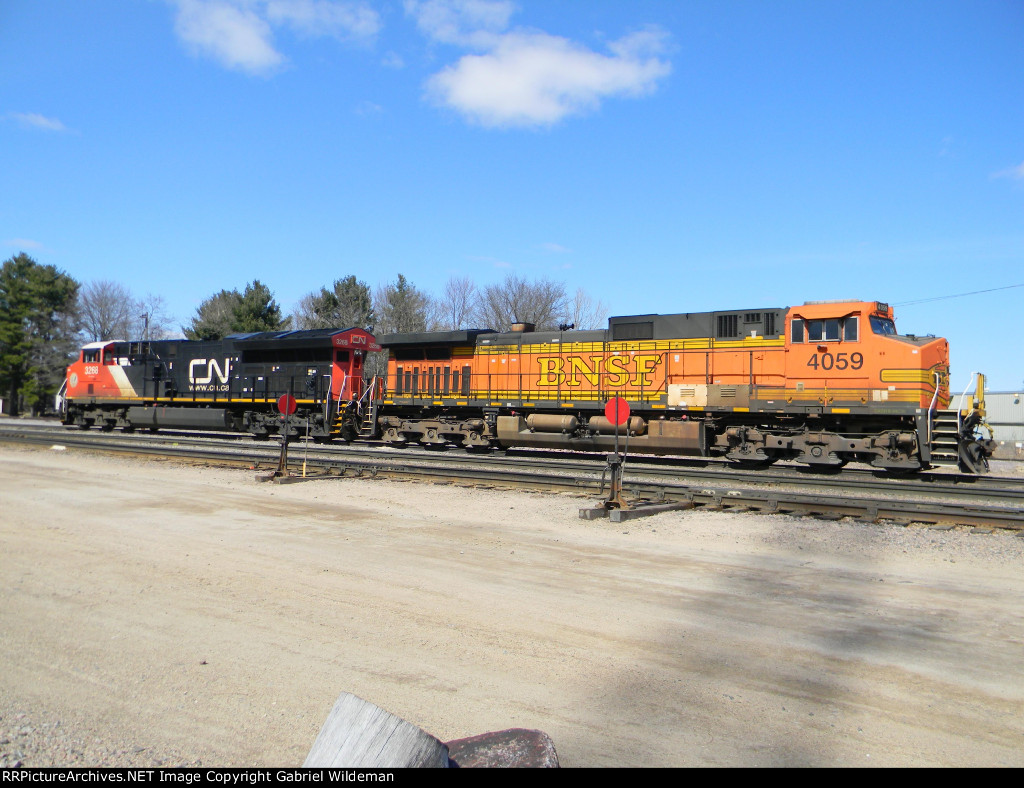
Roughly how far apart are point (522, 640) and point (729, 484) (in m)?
9.77

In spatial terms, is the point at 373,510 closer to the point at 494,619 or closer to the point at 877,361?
the point at 494,619

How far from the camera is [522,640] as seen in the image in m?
5.01

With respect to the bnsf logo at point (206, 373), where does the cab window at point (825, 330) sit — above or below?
above

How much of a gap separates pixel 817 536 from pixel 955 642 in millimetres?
4133

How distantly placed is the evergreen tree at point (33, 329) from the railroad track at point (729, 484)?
39.8 metres

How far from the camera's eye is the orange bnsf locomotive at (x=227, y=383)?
76.6 feet

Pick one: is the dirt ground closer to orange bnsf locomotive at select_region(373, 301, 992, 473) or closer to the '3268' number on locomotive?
orange bnsf locomotive at select_region(373, 301, 992, 473)

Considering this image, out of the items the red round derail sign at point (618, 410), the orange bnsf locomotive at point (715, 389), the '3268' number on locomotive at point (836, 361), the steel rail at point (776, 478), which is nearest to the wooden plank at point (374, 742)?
the red round derail sign at point (618, 410)

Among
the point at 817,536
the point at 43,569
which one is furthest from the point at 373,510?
the point at 817,536

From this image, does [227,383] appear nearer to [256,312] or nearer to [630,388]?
[630,388]

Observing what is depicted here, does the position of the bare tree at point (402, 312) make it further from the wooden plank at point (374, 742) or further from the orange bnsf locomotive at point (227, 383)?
the wooden plank at point (374, 742)

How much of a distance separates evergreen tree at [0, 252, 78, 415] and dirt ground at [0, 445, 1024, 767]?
176 ft

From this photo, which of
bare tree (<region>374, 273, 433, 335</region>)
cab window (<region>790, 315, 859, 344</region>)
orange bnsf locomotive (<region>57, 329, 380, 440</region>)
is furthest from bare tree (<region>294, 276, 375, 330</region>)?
cab window (<region>790, 315, 859, 344</region>)

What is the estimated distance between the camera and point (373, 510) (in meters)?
10.9
